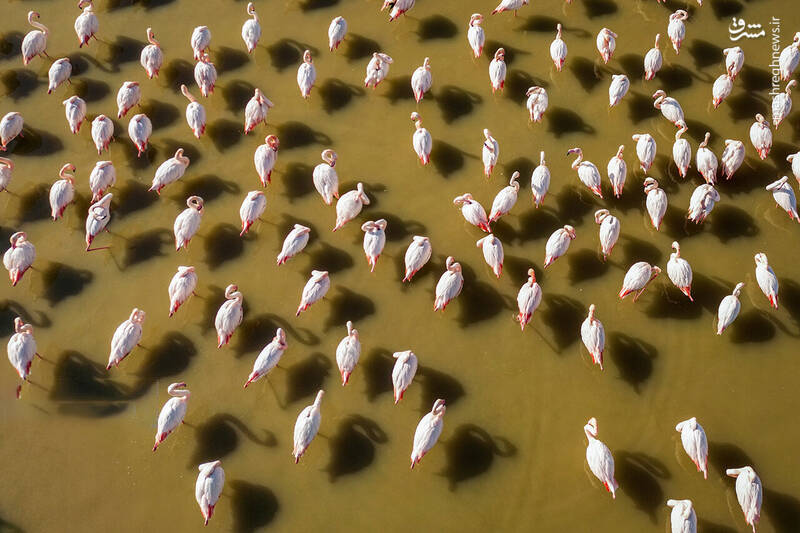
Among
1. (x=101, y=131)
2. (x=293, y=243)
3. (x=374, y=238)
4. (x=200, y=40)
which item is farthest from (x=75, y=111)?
(x=374, y=238)

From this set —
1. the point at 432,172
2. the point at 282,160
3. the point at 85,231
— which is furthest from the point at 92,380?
the point at 432,172

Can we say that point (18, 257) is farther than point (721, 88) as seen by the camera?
No

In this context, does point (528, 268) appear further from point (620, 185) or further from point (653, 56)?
point (653, 56)

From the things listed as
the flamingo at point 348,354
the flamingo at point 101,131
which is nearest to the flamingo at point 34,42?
the flamingo at point 101,131

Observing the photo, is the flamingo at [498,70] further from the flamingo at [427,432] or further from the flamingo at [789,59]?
the flamingo at [427,432]

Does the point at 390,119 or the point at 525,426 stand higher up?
the point at 390,119

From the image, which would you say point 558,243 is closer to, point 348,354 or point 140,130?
point 348,354
